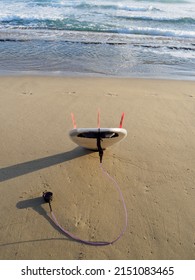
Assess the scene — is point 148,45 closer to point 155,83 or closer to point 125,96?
point 155,83

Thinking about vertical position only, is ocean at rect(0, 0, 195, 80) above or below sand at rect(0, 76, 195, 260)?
above

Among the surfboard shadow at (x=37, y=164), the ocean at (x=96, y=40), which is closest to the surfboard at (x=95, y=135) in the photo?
the surfboard shadow at (x=37, y=164)

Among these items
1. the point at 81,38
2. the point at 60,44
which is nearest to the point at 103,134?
the point at 60,44

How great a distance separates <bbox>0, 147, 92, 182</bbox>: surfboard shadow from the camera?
11.5 feet

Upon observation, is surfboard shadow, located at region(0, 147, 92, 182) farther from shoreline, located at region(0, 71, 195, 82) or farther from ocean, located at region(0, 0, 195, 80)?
ocean, located at region(0, 0, 195, 80)

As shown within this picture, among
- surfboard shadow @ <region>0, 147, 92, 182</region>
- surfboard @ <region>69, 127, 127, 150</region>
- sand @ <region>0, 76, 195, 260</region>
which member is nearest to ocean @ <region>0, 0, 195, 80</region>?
sand @ <region>0, 76, 195, 260</region>

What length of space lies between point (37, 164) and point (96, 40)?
9643 mm

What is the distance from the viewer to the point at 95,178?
348cm

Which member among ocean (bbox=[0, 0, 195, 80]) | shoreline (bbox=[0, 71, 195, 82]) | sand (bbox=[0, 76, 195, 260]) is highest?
ocean (bbox=[0, 0, 195, 80])

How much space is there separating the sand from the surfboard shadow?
0.01 m

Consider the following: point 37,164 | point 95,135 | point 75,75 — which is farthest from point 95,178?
point 75,75

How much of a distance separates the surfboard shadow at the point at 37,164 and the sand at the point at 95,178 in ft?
0.04

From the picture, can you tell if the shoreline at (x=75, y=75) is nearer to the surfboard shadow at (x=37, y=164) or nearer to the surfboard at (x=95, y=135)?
the surfboard shadow at (x=37, y=164)

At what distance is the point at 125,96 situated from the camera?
5840 mm
